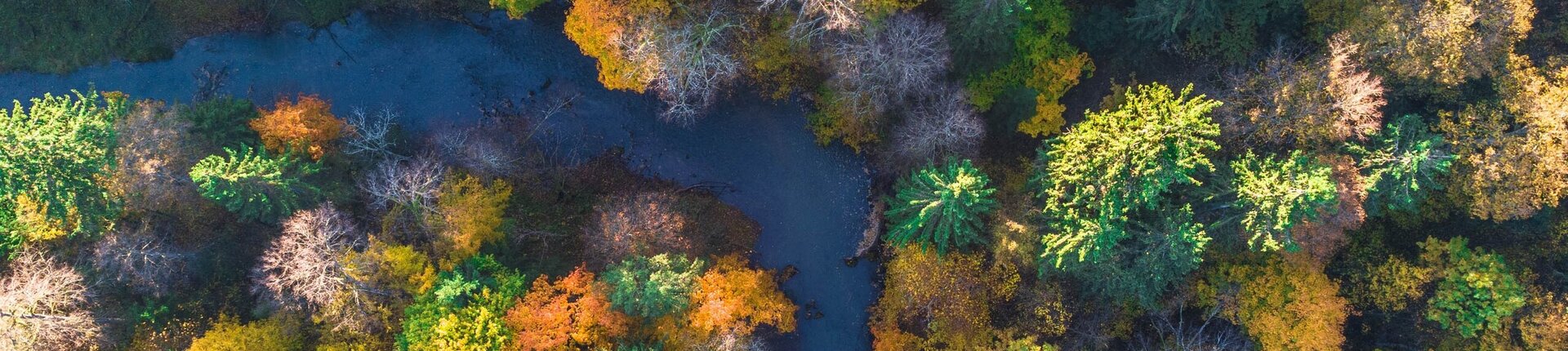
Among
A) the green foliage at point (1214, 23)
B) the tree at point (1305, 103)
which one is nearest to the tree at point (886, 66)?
the green foliage at point (1214, 23)

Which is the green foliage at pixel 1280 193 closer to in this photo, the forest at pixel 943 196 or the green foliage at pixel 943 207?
the forest at pixel 943 196

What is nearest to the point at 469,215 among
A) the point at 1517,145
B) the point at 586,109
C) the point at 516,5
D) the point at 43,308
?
the point at 586,109

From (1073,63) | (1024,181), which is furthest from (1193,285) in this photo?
(1073,63)

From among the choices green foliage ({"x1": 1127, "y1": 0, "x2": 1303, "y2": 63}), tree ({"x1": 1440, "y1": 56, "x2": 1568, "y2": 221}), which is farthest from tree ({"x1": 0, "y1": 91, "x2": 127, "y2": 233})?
tree ({"x1": 1440, "y1": 56, "x2": 1568, "y2": 221})

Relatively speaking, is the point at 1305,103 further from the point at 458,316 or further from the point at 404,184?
the point at 404,184

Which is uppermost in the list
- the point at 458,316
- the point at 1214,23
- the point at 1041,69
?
the point at 1214,23

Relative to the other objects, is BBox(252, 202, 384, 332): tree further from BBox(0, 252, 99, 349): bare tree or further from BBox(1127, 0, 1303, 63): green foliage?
BBox(1127, 0, 1303, 63): green foliage
